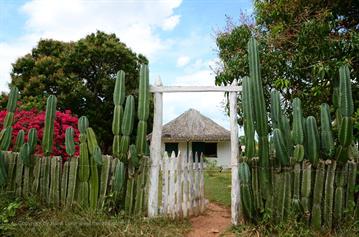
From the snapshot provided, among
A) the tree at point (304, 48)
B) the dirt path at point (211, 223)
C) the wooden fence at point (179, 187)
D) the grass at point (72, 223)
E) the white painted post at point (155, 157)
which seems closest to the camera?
the grass at point (72, 223)

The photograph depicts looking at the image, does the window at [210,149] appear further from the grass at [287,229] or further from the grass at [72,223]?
the grass at [287,229]

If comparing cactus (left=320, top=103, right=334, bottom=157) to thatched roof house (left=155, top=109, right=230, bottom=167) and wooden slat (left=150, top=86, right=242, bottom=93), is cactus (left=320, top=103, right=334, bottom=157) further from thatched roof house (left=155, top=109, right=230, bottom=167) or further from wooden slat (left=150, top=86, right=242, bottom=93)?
thatched roof house (left=155, top=109, right=230, bottom=167)

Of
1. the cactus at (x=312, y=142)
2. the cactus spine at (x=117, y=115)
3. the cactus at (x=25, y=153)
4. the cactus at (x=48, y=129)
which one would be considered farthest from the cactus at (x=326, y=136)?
the cactus at (x=25, y=153)

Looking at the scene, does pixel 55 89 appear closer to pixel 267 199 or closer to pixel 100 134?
pixel 100 134

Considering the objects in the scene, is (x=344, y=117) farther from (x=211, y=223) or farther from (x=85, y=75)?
(x=85, y=75)

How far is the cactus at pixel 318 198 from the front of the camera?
5.86m

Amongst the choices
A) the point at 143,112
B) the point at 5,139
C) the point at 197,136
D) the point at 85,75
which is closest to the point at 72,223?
the point at 143,112

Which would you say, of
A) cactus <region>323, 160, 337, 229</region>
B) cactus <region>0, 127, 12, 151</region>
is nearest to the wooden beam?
cactus <region>323, 160, 337, 229</region>

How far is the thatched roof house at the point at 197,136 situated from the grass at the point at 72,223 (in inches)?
583

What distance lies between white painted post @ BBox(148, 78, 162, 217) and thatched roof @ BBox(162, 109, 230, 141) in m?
14.7

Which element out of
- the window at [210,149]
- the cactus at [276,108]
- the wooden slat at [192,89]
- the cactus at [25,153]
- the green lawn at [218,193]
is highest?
the window at [210,149]

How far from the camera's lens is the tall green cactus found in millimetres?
6540

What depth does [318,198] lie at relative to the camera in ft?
19.3

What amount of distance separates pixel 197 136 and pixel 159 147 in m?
15.0
